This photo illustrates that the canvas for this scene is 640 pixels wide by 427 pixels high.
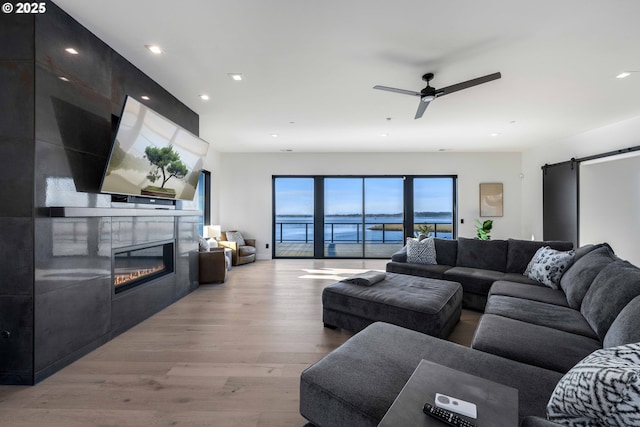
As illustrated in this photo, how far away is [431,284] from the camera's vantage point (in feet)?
9.73

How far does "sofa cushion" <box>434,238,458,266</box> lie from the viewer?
425 cm

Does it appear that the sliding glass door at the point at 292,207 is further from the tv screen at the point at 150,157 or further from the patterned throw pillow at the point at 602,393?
the patterned throw pillow at the point at 602,393

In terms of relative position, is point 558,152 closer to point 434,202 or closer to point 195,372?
point 434,202

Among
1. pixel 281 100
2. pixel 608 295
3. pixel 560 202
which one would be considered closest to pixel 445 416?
pixel 608 295

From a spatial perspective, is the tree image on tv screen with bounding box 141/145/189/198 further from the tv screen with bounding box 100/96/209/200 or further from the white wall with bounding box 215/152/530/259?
the white wall with bounding box 215/152/530/259

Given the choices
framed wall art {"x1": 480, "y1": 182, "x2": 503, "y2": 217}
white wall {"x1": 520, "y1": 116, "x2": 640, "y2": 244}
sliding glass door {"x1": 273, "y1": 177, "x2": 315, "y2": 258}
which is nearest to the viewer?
white wall {"x1": 520, "y1": 116, "x2": 640, "y2": 244}

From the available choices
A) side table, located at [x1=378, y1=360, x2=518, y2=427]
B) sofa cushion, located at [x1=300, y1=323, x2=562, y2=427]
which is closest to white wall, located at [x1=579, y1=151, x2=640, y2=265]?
sofa cushion, located at [x1=300, y1=323, x2=562, y2=427]

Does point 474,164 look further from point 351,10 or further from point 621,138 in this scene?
point 351,10

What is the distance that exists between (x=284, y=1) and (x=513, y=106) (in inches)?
141

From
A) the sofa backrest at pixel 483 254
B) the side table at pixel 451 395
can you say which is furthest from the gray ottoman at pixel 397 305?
the sofa backrest at pixel 483 254

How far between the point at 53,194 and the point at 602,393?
3125mm

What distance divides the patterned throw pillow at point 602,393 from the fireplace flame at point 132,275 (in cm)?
325

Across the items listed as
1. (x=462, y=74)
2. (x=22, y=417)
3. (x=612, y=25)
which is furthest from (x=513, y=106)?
(x=22, y=417)

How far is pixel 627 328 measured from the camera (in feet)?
4.39
